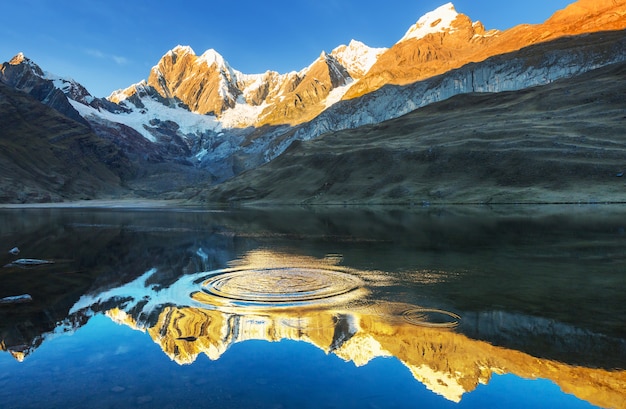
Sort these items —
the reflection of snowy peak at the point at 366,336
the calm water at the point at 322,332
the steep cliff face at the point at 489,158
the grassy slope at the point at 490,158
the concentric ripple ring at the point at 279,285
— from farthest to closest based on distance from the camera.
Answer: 1. the steep cliff face at the point at 489,158
2. the grassy slope at the point at 490,158
3. the concentric ripple ring at the point at 279,285
4. the reflection of snowy peak at the point at 366,336
5. the calm water at the point at 322,332

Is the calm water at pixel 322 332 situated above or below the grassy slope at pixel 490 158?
below

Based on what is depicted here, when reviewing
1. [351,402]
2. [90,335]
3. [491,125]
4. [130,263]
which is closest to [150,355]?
[90,335]

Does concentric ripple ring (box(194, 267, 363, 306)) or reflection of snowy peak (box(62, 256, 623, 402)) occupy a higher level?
concentric ripple ring (box(194, 267, 363, 306))

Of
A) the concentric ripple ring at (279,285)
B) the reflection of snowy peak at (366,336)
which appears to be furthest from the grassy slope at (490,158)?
the reflection of snowy peak at (366,336)

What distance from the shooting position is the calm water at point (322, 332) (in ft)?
38.1

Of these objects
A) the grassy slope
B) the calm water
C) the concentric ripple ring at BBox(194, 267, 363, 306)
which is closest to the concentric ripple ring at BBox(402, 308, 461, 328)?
the calm water

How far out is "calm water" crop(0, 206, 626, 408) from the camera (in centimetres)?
1162

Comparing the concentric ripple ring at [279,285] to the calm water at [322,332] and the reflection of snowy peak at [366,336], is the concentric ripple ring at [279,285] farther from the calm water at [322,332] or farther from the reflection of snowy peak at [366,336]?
the reflection of snowy peak at [366,336]

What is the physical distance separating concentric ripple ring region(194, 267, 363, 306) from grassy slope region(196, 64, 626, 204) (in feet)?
271

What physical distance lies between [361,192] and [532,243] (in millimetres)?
99862

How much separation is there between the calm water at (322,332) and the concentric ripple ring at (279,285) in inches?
5.0

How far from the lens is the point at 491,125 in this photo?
153875 millimetres

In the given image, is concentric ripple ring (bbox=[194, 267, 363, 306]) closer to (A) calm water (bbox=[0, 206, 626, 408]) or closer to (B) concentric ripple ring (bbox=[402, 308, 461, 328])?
(A) calm water (bbox=[0, 206, 626, 408])

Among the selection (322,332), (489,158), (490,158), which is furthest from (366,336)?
(489,158)
